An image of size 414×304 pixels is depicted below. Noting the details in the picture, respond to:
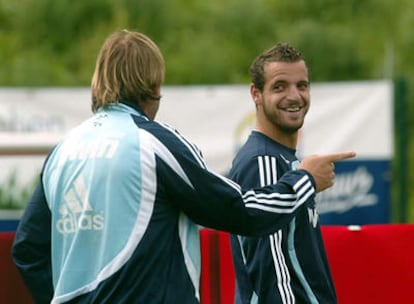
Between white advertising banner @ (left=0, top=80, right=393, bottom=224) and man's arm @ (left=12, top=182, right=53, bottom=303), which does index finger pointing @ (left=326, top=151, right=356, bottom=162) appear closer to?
man's arm @ (left=12, top=182, right=53, bottom=303)

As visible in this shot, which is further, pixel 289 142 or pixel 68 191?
pixel 289 142

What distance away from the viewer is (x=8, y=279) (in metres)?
6.14

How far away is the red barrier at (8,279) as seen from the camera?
20.1ft

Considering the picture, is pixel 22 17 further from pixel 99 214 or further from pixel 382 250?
pixel 99 214

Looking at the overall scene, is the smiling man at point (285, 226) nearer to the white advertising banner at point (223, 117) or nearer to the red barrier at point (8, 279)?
the red barrier at point (8, 279)

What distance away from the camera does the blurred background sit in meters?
21.7

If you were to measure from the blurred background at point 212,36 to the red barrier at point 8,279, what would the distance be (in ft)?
46.3

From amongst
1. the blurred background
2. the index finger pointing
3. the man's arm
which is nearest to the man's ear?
the index finger pointing

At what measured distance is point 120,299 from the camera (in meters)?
4.18

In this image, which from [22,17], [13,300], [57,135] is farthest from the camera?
[22,17]

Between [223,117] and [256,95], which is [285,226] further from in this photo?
[223,117]

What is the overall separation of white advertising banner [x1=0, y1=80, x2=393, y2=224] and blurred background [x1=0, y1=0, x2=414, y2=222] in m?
3.97

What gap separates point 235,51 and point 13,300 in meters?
17.2

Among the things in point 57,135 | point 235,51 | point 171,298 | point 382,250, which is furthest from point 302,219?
point 235,51
